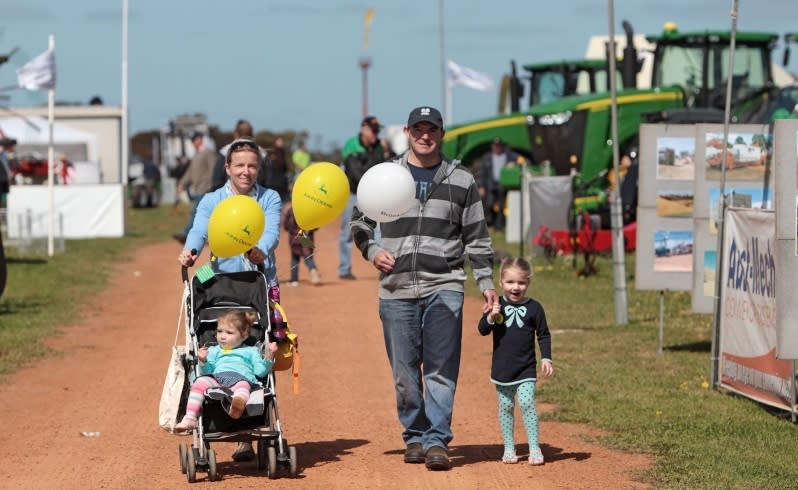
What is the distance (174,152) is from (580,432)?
6676 centimetres


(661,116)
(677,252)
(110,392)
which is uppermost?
(661,116)

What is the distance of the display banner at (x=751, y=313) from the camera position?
11.4m

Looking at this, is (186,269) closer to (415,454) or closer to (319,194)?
(319,194)

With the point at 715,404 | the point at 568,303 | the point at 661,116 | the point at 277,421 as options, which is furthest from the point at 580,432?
the point at 661,116

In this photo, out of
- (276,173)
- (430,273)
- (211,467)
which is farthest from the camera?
A: (276,173)

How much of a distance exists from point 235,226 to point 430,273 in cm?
119

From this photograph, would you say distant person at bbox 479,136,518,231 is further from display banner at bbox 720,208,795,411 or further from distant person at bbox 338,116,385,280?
display banner at bbox 720,208,795,411

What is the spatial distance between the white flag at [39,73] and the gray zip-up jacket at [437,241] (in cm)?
1916

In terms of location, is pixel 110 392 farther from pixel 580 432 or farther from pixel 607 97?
pixel 607 97

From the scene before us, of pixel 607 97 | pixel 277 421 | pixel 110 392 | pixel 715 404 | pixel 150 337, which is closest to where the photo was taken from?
pixel 277 421

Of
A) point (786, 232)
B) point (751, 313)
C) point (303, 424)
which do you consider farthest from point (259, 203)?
point (751, 313)

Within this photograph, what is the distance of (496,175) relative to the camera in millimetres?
32906

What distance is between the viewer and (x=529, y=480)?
9.09 m

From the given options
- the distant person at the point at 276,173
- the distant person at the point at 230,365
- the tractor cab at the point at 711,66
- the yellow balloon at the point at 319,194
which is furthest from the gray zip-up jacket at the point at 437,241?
the tractor cab at the point at 711,66
